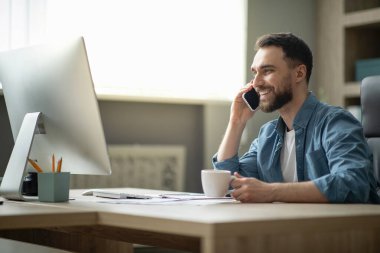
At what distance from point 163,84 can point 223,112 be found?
414mm

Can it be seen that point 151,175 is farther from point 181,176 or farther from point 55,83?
point 55,83

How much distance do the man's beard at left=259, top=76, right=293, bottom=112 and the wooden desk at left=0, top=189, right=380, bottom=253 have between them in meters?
0.63

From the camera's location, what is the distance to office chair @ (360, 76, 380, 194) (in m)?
2.12

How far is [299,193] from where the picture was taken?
1691 millimetres

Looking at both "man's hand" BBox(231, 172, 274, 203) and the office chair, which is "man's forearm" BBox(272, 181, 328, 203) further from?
the office chair

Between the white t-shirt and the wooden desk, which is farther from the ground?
the white t-shirt

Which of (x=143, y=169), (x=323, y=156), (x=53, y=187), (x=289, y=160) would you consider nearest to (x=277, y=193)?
(x=323, y=156)

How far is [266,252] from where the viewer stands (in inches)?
50.1

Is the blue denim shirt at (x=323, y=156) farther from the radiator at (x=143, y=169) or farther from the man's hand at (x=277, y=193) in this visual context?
the radiator at (x=143, y=169)

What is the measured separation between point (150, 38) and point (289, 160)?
1.78 meters

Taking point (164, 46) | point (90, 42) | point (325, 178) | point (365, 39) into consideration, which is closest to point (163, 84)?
point (164, 46)

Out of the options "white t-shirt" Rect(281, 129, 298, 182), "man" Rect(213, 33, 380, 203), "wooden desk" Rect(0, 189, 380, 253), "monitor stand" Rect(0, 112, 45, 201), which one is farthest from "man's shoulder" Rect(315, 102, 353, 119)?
"monitor stand" Rect(0, 112, 45, 201)

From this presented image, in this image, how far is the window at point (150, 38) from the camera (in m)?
3.40

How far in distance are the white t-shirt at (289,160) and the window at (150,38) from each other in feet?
5.20
